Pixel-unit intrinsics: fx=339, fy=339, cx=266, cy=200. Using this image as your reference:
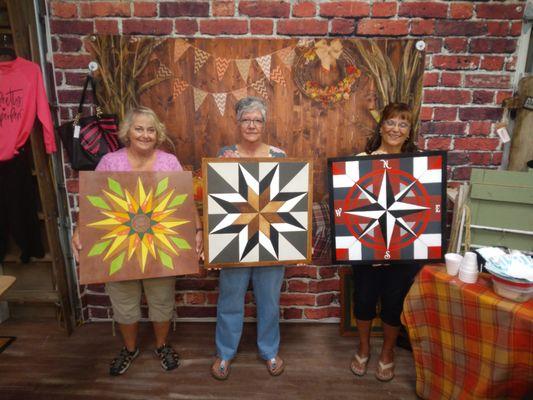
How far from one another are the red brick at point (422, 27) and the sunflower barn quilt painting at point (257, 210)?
110 centimetres

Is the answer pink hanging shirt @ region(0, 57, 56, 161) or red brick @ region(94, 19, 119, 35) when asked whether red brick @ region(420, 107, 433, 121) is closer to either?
red brick @ region(94, 19, 119, 35)

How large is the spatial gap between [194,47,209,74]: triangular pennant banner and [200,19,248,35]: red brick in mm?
109

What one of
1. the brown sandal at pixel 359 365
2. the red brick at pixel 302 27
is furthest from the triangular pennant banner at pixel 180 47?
the brown sandal at pixel 359 365

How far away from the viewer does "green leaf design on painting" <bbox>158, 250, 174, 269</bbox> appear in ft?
5.43

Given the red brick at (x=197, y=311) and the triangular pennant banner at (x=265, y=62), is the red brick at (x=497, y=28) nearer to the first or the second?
the triangular pennant banner at (x=265, y=62)

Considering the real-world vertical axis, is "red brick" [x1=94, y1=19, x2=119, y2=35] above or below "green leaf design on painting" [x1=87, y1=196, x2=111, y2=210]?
above

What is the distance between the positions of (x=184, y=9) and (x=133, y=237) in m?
1.31

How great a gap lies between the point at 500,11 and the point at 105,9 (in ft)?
7.35

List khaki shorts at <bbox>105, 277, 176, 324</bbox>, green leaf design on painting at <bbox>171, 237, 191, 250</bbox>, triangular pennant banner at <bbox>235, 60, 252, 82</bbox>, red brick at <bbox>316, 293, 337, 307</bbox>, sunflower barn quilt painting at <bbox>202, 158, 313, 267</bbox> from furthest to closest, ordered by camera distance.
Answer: red brick at <bbox>316, 293, 337, 307</bbox> < triangular pennant banner at <bbox>235, 60, 252, 82</bbox> < khaki shorts at <bbox>105, 277, 176, 324</bbox> < green leaf design on painting at <bbox>171, 237, 191, 250</bbox> < sunflower barn quilt painting at <bbox>202, 158, 313, 267</bbox>

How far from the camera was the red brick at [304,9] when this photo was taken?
1921mm

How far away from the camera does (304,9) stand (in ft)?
6.32

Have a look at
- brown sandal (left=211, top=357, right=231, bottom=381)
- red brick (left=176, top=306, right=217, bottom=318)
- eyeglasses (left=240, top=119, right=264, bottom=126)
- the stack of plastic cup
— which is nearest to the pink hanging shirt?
eyeglasses (left=240, top=119, right=264, bottom=126)

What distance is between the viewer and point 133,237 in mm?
1626

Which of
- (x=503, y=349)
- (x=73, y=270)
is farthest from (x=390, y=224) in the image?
(x=73, y=270)
